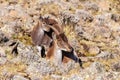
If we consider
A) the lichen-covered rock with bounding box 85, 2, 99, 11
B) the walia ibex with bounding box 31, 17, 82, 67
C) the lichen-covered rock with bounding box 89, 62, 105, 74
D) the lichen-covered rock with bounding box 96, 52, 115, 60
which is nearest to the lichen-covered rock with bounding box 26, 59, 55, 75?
the walia ibex with bounding box 31, 17, 82, 67

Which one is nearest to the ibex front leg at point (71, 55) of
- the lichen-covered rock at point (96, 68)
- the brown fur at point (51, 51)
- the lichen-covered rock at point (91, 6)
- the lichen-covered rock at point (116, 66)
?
the brown fur at point (51, 51)

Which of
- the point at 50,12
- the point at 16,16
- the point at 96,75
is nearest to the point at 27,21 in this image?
the point at 16,16

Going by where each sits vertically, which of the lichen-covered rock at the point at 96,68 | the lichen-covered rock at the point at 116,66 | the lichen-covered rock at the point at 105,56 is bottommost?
the lichen-covered rock at the point at 116,66

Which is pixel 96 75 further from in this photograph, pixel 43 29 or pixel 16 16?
pixel 16 16

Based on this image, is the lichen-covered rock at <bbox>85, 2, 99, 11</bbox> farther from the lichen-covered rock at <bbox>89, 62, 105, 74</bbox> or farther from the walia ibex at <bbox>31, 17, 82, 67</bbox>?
the lichen-covered rock at <bbox>89, 62, 105, 74</bbox>

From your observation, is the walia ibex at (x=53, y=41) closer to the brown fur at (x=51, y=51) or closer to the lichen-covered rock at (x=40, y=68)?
the brown fur at (x=51, y=51)

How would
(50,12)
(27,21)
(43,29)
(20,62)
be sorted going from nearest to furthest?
1. (20,62)
2. (43,29)
3. (27,21)
4. (50,12)
